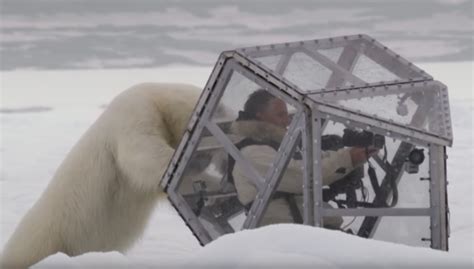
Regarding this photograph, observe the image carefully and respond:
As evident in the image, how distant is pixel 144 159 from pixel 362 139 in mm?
1276

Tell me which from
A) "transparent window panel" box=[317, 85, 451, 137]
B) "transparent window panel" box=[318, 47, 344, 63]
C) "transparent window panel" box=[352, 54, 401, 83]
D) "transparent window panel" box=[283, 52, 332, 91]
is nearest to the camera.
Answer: "transparent window panel" box=[317, 85, 451, 137]

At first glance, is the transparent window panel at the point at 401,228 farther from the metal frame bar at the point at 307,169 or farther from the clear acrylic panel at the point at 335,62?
the clear acrylic panel at the point at 335,62

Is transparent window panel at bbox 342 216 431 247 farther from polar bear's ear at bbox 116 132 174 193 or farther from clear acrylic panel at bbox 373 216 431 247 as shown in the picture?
polar bear's ear at bbox 116 132 174 193

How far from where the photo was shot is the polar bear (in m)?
4.47

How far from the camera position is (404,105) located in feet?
12.4

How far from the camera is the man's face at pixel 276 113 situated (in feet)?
12.1

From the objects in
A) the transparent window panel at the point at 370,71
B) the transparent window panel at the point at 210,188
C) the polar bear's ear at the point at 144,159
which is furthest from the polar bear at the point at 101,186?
the transparent window panel at the point at 370,71

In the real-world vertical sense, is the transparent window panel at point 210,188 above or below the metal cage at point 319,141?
below

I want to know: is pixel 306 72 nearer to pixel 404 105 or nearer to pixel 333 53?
pixel 333 53

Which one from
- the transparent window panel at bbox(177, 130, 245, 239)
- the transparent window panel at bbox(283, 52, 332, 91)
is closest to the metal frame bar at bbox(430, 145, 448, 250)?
the transparent window panel at bbox(283, 52, 332, 91)

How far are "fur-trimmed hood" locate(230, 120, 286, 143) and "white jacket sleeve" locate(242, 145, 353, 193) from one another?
54 mm

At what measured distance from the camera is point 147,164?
4219 millimetres

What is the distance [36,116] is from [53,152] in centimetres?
620

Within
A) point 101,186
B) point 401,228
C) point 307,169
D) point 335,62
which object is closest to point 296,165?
point 307,169
